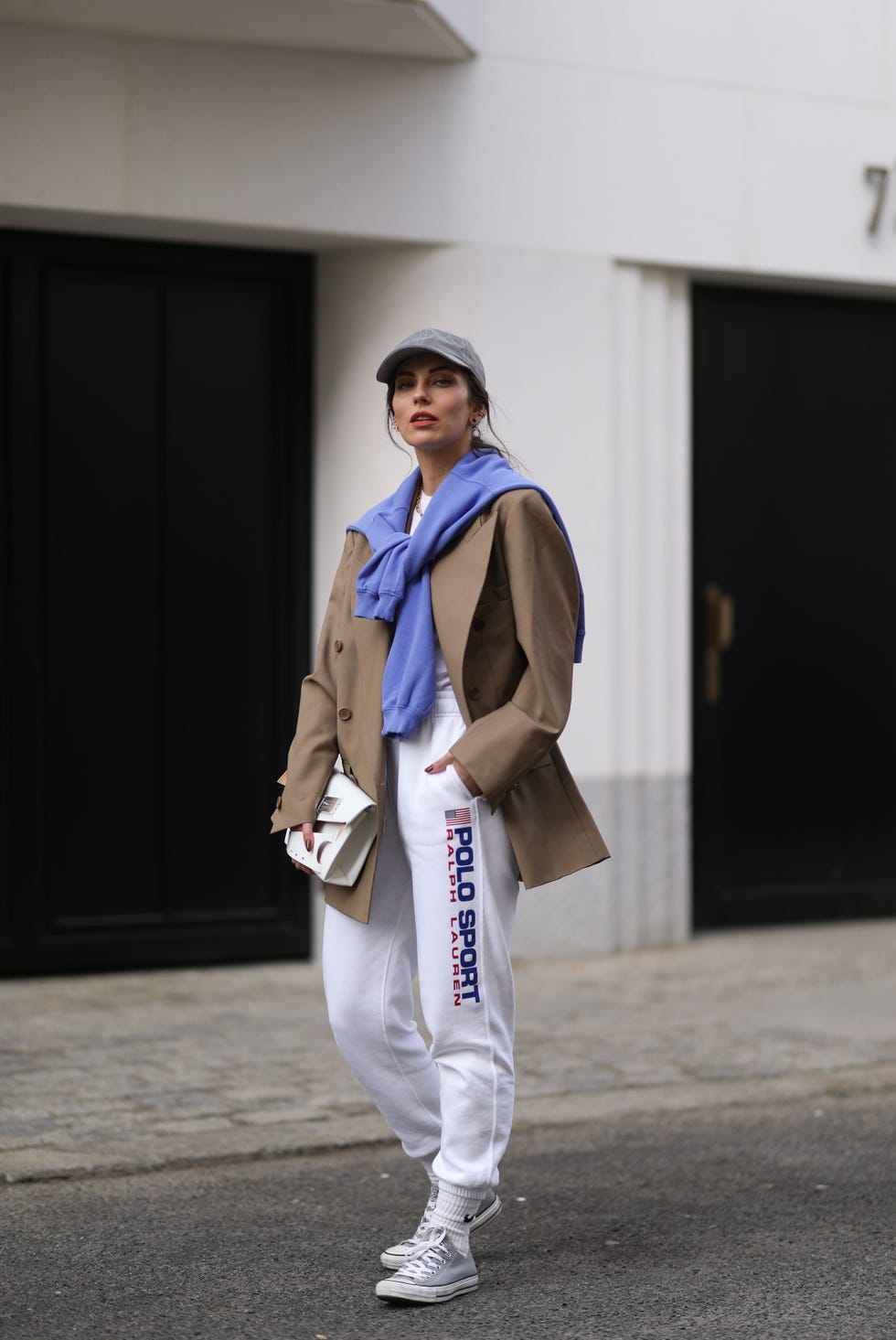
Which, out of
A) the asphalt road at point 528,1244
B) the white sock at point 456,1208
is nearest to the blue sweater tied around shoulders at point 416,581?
the white sock at point 456,1208

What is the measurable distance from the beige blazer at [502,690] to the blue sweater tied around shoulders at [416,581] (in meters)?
0.03

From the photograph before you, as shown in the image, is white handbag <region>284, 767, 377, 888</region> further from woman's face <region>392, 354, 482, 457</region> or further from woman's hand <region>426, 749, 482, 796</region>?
woman's face <region>392, 354, 482, 457</region>

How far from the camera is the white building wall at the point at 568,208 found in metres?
7.19

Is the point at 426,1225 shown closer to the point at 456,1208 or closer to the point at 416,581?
the point at 456,1208

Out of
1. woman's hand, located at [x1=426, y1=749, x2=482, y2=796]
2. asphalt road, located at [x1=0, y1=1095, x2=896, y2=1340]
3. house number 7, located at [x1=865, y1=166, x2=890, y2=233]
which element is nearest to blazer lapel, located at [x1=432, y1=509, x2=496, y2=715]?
woman's hand, located at [x1=426, y1=749, x2=482, y2=796]

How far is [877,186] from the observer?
27.9 ft

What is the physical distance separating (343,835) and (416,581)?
0.57 metres

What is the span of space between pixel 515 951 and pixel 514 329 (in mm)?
2733

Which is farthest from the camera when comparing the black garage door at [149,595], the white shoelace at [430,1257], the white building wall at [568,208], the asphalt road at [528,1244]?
the black garage door at [149,595]

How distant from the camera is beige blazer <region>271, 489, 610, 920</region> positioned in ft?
12.1

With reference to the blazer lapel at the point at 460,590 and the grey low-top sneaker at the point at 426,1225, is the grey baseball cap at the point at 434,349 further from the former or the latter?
the grey low-top sneaker at the point at 426,1225

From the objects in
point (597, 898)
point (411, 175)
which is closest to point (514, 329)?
point (411, 175)

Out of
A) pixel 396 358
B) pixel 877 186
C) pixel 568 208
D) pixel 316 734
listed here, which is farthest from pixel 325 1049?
pixel 877 186

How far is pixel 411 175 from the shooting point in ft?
24.8
